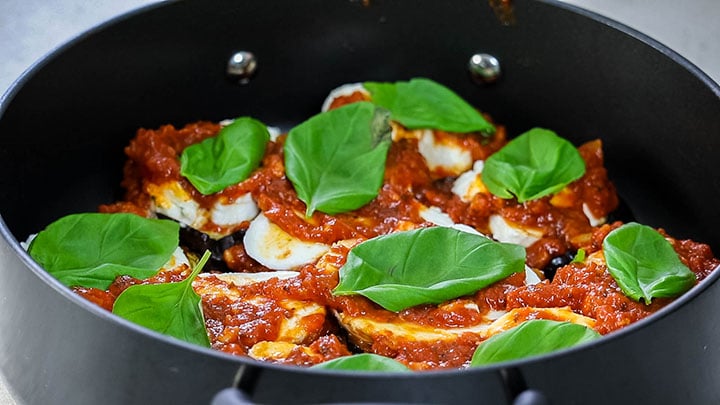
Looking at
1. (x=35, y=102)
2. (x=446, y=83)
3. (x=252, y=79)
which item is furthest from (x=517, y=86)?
(x=35, y=102)

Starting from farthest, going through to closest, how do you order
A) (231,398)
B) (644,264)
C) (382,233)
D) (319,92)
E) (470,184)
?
(319,92)
(470,184)
(382,233)
(644,264)
(231,398)

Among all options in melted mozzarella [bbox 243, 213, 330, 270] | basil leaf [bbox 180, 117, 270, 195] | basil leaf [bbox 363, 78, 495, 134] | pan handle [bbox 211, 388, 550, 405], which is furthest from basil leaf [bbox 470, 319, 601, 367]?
basil leaf [bbox 363, 78, 495, 134]

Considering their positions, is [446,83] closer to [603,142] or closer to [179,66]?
[603,142]

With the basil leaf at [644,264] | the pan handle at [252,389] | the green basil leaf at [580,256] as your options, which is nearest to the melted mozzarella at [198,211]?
the green basil leaf at [580,256]

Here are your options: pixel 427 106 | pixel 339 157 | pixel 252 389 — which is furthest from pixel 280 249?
pixel 252 389

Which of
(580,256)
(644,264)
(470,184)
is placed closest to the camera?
(644,264)

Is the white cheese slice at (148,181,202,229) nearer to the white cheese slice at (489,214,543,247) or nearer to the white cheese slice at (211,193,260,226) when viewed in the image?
the white cheese slice at (211,193,260,226)

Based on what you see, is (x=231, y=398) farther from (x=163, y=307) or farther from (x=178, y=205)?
(x=178, y=205)
